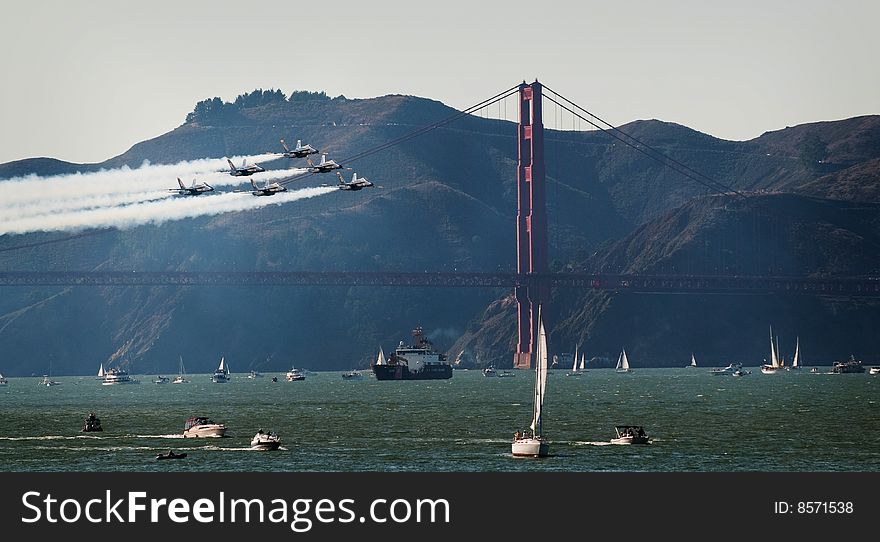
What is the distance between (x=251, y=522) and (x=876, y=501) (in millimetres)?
24206

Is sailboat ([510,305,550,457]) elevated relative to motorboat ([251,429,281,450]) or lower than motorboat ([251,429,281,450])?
elevated

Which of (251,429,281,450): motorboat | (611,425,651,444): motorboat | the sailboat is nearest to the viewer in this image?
the sailboat

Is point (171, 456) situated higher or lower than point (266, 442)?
lower

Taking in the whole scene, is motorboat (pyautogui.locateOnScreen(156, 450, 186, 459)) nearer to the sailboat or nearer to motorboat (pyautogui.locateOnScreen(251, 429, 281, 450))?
motorboat (pyautogui.locateOnScreen(251, 429, 281, 450))

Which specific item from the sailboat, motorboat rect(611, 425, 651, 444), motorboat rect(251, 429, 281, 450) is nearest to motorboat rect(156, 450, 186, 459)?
motorboat rect(251, 429, 281, 450)

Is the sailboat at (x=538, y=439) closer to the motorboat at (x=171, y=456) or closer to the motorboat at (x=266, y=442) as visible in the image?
the motorboat at (x=266, y=442)

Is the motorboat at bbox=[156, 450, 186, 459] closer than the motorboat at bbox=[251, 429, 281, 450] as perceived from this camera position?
Yes

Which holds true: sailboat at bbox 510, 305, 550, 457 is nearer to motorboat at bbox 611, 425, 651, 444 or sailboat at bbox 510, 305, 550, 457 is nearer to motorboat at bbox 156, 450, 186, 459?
motorboat at bbox 611, 425, 651, 444

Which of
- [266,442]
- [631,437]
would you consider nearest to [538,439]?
[631,437]

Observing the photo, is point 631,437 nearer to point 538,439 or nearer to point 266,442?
point 538,439

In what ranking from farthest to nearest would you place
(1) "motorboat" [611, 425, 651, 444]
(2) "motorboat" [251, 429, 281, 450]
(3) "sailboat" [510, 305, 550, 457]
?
(1) "motorboat" [611, 425, 651, 444] → (2) "motorboat" [251, 429, 281, 450] → (3) "sailboat" [510, 305, 550, 457]

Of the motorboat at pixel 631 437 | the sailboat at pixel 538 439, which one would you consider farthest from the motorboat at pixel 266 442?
the motorboat at pixel 631 437

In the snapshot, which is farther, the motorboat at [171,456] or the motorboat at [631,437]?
the motorboat at [631,437]

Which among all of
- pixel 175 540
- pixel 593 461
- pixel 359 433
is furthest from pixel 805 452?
pixel 175 540
